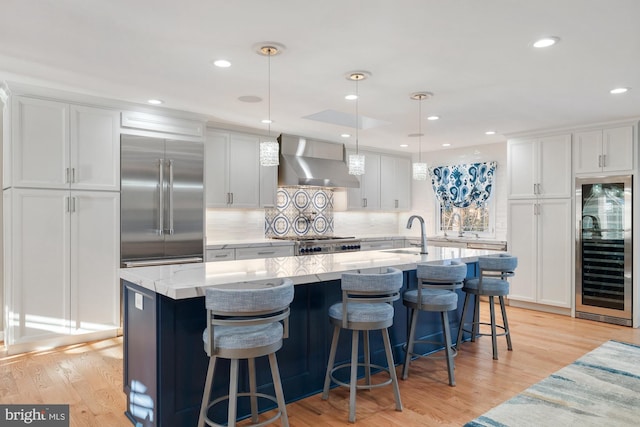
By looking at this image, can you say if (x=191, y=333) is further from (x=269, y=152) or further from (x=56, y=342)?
(x=56, y=342)

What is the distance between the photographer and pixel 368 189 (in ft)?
23.1

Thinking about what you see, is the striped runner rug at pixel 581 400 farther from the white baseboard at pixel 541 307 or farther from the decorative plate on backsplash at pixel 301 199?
the decorative plate on backsplash at pixel 301 199

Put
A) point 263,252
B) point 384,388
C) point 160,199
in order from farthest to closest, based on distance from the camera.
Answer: point 263,252
point 160,199
point 384,388

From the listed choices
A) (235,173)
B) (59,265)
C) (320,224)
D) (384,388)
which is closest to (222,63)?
(235,173)

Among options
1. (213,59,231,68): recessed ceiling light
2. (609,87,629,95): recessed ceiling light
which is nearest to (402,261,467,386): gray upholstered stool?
(213,59,231,68): recessed ceiling light

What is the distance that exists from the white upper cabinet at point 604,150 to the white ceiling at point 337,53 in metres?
0.44

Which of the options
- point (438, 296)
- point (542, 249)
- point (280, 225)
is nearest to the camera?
point (438, 296)

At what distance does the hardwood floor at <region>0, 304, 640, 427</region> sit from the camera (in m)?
2.68

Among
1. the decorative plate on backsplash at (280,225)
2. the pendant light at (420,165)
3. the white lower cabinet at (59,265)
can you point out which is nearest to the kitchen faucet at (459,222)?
the pendant light at (420,165)

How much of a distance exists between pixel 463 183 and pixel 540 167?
1476 mm

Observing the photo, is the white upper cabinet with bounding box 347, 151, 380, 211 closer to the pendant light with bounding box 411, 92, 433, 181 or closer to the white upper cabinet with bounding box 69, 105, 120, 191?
the pendant light with bounding box 411, 92, 433, 181

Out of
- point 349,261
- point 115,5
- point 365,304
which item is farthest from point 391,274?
point 115,5

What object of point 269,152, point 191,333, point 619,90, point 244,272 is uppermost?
point 619,90

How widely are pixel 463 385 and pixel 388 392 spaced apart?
0.60 metres
